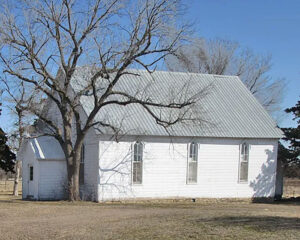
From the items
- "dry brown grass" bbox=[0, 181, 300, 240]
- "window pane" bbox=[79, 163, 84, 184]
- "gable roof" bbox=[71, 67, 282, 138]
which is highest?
"gable roof" bbox=[71, 67, 282, 138]

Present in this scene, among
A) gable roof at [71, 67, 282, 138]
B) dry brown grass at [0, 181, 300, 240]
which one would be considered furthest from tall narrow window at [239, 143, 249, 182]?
dry brown grass at [0, 181, 300, 240]

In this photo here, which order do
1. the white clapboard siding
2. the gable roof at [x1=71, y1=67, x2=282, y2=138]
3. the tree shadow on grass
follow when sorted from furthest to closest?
1. the gable roof at [x1=71, y1=67, x2=282, y2=138]
2. the white clapboard siding
3. the tree shadow on grass

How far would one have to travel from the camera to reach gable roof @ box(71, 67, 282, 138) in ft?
88.1

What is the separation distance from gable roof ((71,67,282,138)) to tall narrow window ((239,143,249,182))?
797 millimetres

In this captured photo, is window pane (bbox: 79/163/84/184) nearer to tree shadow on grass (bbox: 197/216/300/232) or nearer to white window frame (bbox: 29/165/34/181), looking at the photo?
white window frame (bbox: 29/165/34/181)

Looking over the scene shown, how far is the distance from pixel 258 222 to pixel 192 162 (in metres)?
12.8

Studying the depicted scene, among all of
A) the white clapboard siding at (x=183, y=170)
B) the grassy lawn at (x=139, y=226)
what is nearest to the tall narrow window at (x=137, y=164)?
the white clapboard siding at (x=183, y=170)

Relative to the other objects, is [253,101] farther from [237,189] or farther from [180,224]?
[180,224]

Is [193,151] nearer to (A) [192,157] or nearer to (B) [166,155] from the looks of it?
(A) [192,157]

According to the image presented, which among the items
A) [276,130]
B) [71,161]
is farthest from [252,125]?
[71,161]

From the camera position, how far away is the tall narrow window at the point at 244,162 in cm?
2878

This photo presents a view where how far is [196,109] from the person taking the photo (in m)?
27.9

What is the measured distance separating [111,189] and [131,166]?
1.66m

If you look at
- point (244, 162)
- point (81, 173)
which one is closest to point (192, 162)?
point (244, 162)
